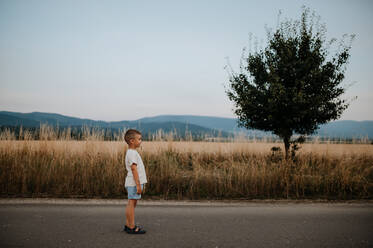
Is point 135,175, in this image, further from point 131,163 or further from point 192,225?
point 192,225

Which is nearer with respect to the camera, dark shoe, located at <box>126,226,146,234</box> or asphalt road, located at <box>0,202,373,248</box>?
asphalt road, located at <box>0,202,373,248</box>

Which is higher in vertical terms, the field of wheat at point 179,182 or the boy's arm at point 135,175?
the boy's arm at point 135,175

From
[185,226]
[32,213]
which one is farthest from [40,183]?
[185,226]

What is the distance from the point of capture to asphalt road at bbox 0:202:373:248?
350 cm

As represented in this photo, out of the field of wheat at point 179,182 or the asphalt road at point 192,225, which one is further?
the field of wheat at point 179,182

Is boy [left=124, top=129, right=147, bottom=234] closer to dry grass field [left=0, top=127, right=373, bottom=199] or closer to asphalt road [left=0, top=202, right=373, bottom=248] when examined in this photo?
asphalt road [left=0, top=202, right=373, bottom=248]

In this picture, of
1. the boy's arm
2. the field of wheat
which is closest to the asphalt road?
the boy's arm

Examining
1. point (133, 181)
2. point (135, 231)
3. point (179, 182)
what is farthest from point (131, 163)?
point (179, 182)

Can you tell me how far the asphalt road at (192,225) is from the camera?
3.50 meters

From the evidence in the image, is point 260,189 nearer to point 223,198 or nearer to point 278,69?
point 223,198

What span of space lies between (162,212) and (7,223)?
8.93ft

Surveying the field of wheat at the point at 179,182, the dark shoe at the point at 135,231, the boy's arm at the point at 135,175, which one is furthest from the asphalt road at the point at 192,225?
the field of wheat at the point at 179,182

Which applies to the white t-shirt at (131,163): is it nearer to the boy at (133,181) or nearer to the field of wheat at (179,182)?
the boy at (133,181)

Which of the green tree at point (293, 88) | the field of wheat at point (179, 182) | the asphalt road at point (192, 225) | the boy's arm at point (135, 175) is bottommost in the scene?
the asphalt road at point (192, 225)
